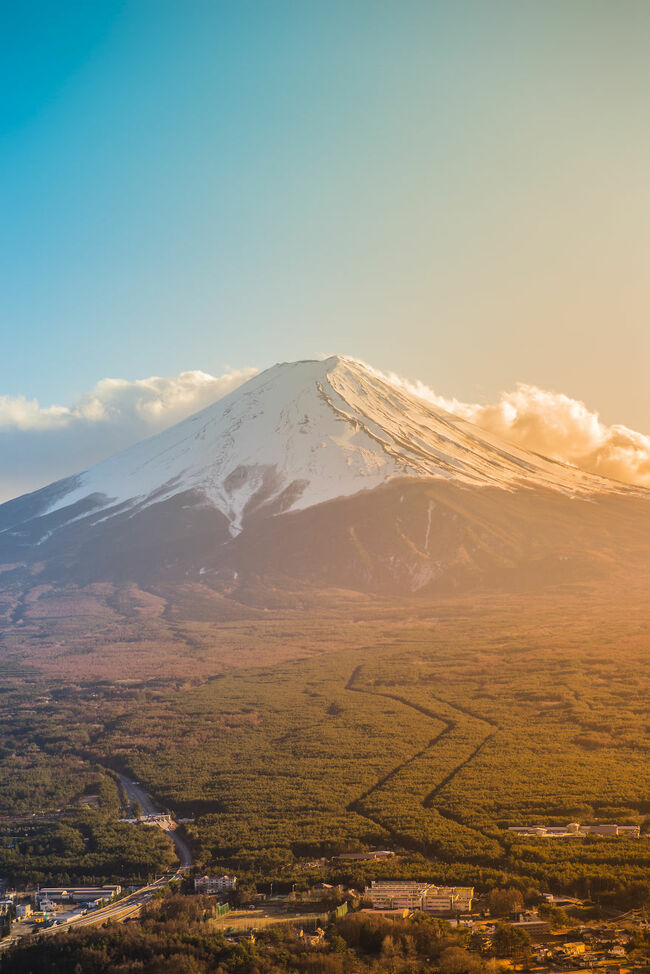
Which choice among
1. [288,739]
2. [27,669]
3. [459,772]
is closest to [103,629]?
[27,669]

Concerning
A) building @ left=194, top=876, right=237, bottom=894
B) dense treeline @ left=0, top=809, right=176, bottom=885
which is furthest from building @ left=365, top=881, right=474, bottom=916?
dense treeline @ left=0, top=809, right=176, bottom=885

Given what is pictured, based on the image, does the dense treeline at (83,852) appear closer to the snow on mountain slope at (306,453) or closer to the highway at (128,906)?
the highway at (128,906)

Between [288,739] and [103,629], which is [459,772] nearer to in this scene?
[288,739]

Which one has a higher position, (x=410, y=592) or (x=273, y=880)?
(x=410, y=592)

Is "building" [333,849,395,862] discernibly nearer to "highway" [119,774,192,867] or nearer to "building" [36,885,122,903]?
"highway" [119,774,192,867]

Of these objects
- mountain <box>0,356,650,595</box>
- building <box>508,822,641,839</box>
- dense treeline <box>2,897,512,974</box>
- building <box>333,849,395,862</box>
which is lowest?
building <box>508,822,641,839</box>
